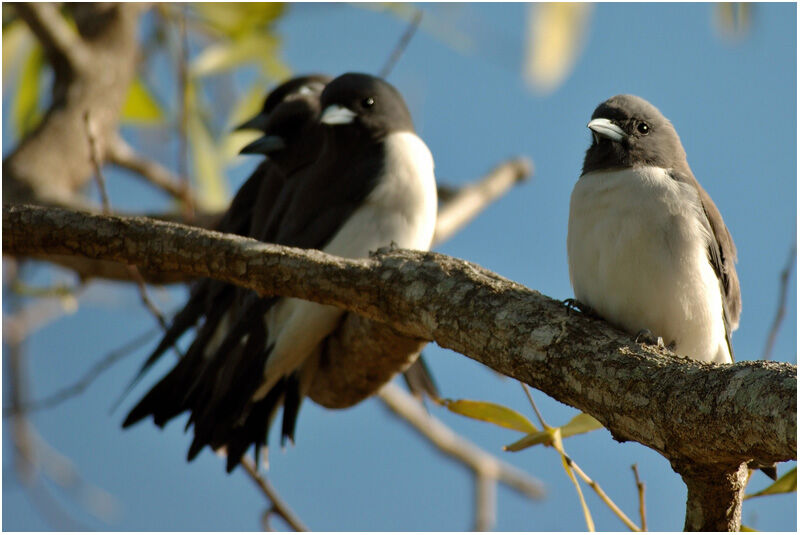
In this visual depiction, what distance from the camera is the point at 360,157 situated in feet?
11.7

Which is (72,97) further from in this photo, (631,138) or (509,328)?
(509,328)

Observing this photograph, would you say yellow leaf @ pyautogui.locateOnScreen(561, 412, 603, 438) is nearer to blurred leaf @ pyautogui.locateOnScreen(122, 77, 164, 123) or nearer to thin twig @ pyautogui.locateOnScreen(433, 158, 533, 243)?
thin twig @ pyautogui.locateOnScreen(433, 158, 533, 243)

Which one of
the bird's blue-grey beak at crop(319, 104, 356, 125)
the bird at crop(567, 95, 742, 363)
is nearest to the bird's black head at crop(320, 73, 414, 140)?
the bird's blue-grey beak at crop(319, 104, 356, 125)

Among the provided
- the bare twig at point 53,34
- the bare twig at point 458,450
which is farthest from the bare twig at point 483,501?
the bare twig at point 53,34

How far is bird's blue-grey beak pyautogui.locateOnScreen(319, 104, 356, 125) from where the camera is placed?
11.7 feet

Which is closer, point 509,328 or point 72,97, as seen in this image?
point 509,328

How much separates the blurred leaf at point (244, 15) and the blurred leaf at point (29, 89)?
1030mm

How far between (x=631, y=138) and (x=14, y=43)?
3.65 m

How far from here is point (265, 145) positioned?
4066 mm

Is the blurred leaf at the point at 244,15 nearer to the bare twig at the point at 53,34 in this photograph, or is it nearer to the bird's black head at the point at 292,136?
the bare twig at the point at 53,34

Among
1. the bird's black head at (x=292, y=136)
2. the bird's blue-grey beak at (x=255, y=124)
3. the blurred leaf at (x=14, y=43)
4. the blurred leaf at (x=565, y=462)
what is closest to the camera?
the blurred leaf at (x=565, y=462)

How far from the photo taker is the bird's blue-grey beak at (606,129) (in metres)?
2.95

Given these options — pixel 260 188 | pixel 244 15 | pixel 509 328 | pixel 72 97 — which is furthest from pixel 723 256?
pixel 72 97

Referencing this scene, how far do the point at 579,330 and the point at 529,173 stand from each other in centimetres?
335
